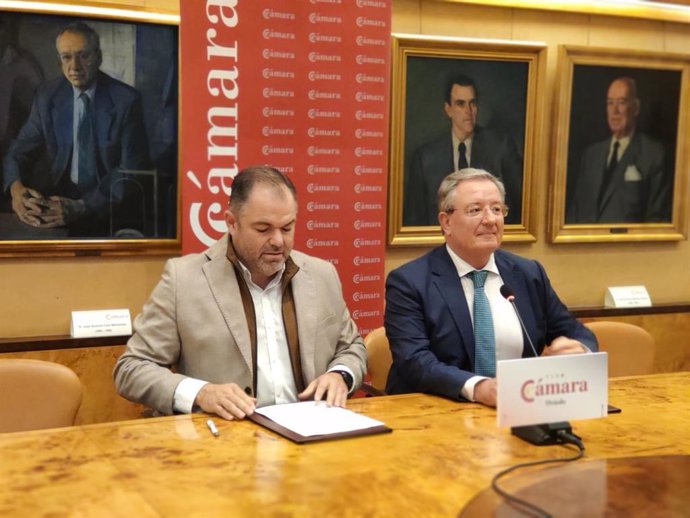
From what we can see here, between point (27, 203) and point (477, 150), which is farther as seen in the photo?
point (477, 150)

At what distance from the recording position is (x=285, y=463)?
2166 millimetres

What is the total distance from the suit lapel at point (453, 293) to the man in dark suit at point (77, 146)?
150 cm

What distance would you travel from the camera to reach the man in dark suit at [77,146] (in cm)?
377

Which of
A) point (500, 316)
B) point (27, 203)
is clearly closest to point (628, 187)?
point (500, 316)

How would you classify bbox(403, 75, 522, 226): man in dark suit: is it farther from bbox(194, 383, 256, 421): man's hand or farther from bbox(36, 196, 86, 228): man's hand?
bbox(194, 383, 256, 421): man's hand

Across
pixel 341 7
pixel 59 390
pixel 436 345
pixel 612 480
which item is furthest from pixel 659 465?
pixel 341 7

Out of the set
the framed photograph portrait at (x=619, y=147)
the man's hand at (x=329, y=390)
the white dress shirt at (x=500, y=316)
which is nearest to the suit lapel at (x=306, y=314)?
the man's hand at (x=329, y=390)

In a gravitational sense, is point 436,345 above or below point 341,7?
below

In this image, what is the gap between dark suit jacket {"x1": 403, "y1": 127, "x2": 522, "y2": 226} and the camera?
182 inches

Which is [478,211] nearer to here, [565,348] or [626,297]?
[565,348]

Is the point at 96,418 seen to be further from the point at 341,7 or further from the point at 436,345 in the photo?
the point at 341,7

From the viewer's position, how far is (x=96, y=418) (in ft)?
13.0

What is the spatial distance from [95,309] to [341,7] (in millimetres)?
1794

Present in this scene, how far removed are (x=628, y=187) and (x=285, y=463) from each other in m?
3.65
